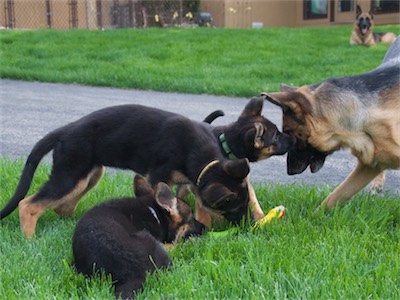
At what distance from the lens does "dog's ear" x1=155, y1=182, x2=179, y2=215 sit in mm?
4230

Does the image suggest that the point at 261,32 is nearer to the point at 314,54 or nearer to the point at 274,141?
the point at 314,54

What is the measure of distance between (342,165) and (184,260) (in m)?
4.22

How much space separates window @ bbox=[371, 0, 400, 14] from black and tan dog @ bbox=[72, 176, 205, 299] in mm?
28165

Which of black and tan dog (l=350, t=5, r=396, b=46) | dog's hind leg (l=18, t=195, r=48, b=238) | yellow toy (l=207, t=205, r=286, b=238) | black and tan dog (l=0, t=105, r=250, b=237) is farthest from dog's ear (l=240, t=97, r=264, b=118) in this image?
black and tan dog (l=350, t=5, r=396, b=46)

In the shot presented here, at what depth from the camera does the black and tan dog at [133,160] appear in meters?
4.56

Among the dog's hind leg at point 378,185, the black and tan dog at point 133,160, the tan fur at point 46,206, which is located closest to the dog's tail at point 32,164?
the black and tan dog at point 133,160

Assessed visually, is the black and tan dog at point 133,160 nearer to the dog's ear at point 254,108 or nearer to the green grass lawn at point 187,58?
the dog's ear at point 254,108

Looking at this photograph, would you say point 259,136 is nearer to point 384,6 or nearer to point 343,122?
point 343,122

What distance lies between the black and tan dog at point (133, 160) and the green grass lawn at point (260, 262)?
0.82ft

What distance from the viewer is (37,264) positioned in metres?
3.67

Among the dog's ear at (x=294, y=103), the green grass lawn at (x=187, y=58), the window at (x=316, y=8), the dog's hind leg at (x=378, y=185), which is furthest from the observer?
the window at (x=316, y=8)

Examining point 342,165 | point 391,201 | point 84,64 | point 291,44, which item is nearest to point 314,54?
point 291,44

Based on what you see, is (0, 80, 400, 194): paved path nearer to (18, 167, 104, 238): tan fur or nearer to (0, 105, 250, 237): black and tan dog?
(0, 105, 250, 237): black and tan dog

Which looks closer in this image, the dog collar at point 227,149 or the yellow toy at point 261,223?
the yellow toy at point 261,223
